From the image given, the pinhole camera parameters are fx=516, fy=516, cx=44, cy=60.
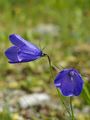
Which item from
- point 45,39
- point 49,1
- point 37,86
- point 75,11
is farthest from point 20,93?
point 49,1

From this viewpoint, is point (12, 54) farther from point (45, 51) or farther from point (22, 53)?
point (45, 51)

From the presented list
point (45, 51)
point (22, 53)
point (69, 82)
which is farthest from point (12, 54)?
point (45, 51)

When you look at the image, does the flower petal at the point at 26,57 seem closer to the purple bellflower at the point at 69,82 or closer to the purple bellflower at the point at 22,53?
the purple bellflower at the point at 22,53

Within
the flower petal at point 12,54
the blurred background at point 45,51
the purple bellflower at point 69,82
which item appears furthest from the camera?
the blurred background at point 45,51

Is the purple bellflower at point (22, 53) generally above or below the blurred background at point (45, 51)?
above

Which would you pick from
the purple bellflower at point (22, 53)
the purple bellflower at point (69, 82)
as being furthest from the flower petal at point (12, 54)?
the purple bellflower at point (69, 82)
